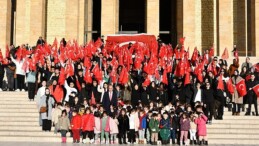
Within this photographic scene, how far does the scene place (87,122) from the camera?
19281mm

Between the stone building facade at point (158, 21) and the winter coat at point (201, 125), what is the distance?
1439cm

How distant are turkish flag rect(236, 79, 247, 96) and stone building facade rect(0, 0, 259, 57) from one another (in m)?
11.3

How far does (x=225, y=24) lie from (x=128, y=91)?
45.3ft

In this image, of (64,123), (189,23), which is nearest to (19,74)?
(64,123)

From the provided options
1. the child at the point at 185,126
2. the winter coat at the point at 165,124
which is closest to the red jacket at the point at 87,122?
the winter coat at the point at 165,124

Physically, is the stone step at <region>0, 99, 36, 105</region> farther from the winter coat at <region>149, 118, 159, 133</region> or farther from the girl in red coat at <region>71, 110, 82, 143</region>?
the winter coat at <region>149, 118, 159, 133</region>

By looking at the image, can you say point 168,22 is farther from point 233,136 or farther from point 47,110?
point 47,110

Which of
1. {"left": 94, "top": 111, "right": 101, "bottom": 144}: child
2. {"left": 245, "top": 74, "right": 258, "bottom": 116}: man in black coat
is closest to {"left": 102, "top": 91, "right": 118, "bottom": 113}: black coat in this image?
{"left": 94, "top": 111, "right": 101, "bottom": 144}: child

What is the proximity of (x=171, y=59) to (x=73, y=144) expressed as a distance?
24.2ft

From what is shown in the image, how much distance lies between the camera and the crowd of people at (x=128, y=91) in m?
19.3

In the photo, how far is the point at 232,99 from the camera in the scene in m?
21.8

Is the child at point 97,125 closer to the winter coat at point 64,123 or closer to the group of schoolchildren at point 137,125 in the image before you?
the group of schoolchildren at point 137,125

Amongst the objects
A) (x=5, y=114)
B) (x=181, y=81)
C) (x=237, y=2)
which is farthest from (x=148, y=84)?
(x=237, y=2)

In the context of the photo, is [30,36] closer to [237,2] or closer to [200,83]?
[237,2]
